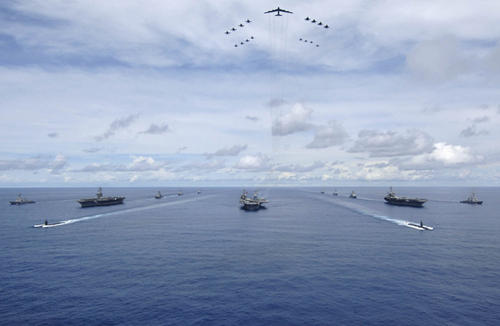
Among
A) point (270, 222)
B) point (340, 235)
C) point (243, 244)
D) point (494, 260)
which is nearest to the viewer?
point (494, 260)

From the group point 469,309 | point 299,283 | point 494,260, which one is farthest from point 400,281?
point 494,260

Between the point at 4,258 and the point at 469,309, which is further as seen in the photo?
the point at 4,258

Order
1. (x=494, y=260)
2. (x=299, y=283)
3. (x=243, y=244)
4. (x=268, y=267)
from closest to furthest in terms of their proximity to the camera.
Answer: (x=299, y=283)
(x=268, y=267)
(x=494, y=260)
(x=243, y=244)

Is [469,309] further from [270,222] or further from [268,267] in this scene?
[270,222]

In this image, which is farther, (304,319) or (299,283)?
(299,283)

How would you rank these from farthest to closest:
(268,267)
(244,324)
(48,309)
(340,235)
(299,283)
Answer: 1. (340,235)
2. (268,267)
3. (299,283)
4. (48,309)
5. (244,324)

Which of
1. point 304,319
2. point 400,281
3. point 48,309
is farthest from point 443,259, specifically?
point 48,309

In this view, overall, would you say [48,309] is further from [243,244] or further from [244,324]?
→ [243,244]

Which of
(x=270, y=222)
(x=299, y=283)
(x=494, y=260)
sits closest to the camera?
(x=299, y=283)

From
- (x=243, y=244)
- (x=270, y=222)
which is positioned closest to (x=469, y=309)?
(x=243, y=244)
